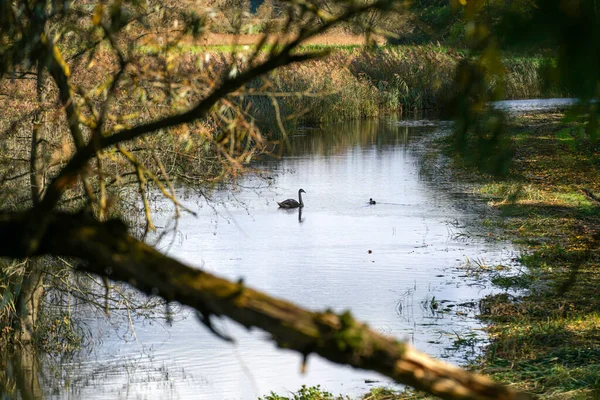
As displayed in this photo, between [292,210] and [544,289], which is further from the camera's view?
[292,210]

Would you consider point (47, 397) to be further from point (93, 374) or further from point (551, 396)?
point (551, 396)

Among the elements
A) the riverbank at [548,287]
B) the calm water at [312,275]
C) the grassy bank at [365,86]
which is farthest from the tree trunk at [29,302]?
the grassy bank at [365,86]

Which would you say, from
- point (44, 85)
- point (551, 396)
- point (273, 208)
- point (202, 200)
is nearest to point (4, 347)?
point (44, 85)

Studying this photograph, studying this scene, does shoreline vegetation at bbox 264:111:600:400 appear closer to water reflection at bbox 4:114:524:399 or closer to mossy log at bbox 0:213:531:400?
water reflection at bbox 4:114:524:399

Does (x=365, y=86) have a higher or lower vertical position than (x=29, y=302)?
Answer: higher

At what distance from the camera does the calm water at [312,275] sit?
307 inches

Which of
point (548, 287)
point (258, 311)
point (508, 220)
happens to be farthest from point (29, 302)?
point (508, 220)

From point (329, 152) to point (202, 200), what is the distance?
6.65 meters

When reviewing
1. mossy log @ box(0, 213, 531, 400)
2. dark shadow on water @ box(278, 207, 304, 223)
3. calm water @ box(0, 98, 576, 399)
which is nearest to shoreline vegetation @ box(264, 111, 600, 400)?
calm water @ box(0, 98, 576, 399)

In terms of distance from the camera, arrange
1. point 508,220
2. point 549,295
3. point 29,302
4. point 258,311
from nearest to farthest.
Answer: point 258,311 < point 29,302 < point 549,295 < point 508,220

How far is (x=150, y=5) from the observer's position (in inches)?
258

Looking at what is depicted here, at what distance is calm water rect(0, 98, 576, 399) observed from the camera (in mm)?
7801

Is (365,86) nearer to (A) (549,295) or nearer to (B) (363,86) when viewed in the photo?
(B) (363,86)

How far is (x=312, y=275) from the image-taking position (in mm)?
10648
